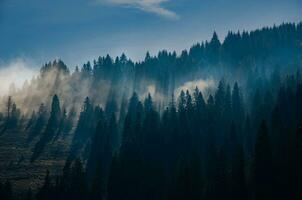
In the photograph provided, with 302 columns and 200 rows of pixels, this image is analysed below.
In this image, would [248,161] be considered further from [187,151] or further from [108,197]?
[108,197]

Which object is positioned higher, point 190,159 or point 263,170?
point 190,159

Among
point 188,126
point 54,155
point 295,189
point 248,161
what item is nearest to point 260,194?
point 295,189

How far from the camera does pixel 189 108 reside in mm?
148000

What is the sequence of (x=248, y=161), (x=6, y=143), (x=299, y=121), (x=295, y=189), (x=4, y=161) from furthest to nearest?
(x=6, y=143), (x=4, y=161), (x=248, y=161), (x=299, y=121), (x=295, y=189)

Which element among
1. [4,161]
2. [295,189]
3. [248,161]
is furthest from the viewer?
[4,161]

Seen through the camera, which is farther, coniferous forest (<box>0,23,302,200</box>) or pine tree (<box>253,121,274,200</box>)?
coniferous forest (<box>0,23,302,200</box>)

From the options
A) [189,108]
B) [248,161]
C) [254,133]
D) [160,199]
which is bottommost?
[160,199]

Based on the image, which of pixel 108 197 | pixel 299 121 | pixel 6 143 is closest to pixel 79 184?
pixel 108 197

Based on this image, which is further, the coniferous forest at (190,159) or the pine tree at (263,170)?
the coniferous forest at (190,159)

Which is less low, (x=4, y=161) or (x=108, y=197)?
(x=4, y=161)

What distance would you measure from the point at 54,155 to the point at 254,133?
85.1m

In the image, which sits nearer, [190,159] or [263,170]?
[263,170]

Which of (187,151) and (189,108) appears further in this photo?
(189,108)

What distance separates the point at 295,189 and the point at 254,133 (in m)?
37.9
